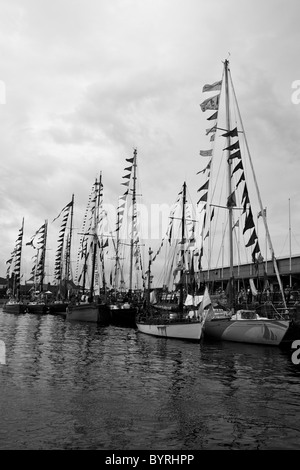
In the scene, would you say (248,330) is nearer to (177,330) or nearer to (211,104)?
(177,330)

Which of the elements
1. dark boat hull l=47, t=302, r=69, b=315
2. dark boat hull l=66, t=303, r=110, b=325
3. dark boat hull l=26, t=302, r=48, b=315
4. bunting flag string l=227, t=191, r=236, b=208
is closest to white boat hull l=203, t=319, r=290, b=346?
bunting flag string l=227, t=191, r=236, b=208

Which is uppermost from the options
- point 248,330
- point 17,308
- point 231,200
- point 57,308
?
point 231,200

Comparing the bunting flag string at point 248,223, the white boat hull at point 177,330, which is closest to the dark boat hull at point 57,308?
the white boat hull at point 177,330

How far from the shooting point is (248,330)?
29.8 metres

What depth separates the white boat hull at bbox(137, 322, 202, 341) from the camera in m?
32.1

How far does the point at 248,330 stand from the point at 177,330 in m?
6.57

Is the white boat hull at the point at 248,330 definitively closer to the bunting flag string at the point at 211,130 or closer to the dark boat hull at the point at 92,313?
the bunting flag string at the point at 211,130

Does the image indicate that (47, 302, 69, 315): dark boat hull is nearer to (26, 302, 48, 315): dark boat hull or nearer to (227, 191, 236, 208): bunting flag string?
(26, 302, 48, 315): dark boat hull

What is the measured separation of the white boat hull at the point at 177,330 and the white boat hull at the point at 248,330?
47.8 inches

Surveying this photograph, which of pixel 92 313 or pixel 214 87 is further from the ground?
pixel 214 87

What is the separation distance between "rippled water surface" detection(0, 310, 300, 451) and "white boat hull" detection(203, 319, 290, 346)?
2207mm

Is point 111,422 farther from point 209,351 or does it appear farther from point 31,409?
point 209,351

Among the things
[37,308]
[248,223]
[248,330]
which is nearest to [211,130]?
[248,223]
